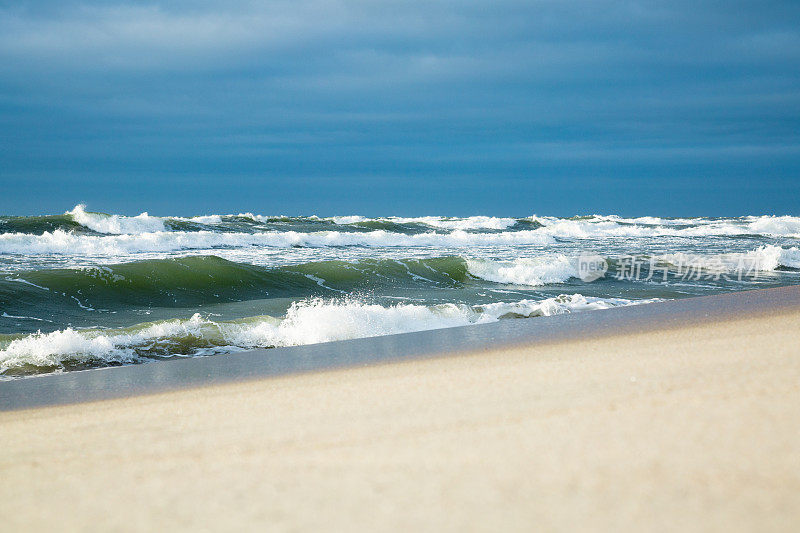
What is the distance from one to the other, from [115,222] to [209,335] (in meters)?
19.7

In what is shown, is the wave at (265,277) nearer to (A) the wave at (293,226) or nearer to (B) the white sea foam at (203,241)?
(B) the white sea foam at (203,241)

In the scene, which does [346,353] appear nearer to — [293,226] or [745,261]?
[745,261]

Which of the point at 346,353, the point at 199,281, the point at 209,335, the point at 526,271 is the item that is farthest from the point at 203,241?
the point at 346,353

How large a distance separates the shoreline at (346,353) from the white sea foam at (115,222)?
20.0m

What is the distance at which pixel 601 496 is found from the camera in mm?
1731

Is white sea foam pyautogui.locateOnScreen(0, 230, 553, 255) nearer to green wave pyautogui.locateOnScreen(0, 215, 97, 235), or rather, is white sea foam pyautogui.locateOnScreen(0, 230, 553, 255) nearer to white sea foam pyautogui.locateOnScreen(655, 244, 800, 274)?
green wave pyautogui.locateOnScreen(0, 215, 97, 235)

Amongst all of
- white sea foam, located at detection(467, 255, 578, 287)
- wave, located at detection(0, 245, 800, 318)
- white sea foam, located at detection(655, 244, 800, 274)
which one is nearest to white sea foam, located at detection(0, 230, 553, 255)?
wave, located at detection(0, 245, 800, 318)

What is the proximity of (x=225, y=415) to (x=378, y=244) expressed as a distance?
20221mm

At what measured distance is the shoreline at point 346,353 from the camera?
449 cm

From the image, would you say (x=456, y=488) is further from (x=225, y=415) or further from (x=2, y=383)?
(x=2, y=383)

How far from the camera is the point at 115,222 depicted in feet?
79.8

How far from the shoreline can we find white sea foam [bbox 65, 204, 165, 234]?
1997 centimetres

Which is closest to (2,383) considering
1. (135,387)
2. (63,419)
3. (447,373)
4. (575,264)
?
(135,387)

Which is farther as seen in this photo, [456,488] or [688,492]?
[456,488]
